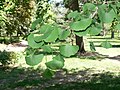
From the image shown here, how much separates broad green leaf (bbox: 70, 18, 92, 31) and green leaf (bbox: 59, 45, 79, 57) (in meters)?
0.10

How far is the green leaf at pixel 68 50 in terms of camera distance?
1557 mm

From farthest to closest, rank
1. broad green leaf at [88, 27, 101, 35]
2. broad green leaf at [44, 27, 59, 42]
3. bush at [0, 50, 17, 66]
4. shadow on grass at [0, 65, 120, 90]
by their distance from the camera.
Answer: bush at [0, 50, 17, 66] → shadow on grass at [0, 65, 120, 90] → broad green leaf at [88, 27, 101, 35] → broad green leaf at [44, 27, 59, 42]

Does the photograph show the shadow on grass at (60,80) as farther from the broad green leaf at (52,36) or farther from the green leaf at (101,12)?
the broad green leaf at (52,36)

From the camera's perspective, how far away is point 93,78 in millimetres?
13492

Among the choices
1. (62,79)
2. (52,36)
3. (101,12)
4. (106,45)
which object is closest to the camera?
(52,36)

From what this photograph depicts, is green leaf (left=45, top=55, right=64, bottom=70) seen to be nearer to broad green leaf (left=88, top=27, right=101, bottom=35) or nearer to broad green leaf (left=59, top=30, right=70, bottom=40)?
broad green leaf (left=59, top=30, right=70, bottom=40)

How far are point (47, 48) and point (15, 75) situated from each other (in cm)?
1308

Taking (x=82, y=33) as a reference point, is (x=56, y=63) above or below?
below

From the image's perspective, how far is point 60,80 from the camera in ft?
42.8

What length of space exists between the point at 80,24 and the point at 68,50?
147 mm

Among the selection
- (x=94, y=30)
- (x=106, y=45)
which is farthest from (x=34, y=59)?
(x=106, y=45)

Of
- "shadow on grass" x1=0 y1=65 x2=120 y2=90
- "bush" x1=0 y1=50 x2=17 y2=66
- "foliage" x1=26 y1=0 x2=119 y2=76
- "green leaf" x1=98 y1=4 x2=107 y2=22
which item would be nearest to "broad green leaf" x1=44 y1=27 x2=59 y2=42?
"foliage" x1=26 y1=0 x2=119 y2=76

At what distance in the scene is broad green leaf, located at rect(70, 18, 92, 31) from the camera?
1.54 meters

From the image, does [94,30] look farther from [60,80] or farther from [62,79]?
[62,79]
